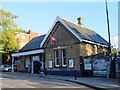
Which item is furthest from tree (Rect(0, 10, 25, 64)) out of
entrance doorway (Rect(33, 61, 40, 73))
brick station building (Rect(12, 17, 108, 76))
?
brick station building (Rect(12, 17, 108, 76))

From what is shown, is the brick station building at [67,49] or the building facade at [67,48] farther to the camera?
the building facade at [67,48]

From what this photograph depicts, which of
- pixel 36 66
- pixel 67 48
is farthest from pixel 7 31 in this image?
pixel 67 48

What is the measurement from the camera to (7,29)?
55625 millimetres

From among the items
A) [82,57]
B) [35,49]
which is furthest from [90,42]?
[35,49]

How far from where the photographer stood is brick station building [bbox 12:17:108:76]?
3059cm

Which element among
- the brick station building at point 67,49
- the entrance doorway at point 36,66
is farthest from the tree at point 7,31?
the brick station building at point 67,49

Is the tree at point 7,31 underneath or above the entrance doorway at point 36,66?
above

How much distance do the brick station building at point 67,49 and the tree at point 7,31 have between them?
20101 millimetres

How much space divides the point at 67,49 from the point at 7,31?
26454 mm

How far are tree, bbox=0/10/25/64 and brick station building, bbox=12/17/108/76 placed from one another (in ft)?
65.9

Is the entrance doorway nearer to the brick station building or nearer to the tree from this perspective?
the brick station building

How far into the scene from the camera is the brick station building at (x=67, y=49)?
1204 inches

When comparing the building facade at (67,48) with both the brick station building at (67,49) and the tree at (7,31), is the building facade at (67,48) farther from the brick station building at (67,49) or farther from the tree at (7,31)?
the tree at (7,31)

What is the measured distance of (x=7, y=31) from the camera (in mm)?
55406
